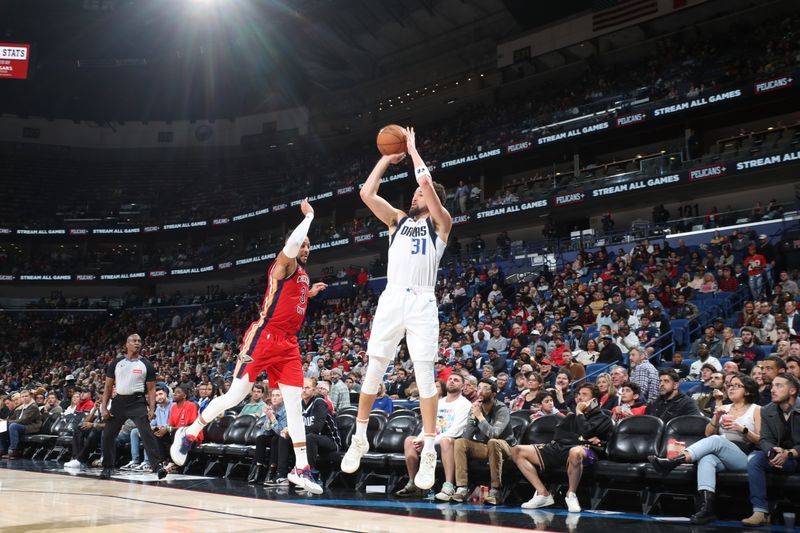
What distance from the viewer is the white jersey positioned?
17.1 feet

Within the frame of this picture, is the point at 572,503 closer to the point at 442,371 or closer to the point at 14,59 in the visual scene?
the point at 442,371

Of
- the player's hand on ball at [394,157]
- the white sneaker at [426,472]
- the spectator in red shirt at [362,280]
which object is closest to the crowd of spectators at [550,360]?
the spectator in red shirt at [362,280]

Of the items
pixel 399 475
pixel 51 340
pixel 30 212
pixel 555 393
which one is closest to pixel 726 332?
pixel 555 393

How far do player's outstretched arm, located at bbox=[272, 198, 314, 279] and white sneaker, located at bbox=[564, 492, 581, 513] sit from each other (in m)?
3.21

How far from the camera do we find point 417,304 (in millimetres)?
5172

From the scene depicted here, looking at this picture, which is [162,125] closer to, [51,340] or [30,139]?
[30,139]

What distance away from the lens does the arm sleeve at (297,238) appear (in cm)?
568

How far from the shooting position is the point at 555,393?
8.98m

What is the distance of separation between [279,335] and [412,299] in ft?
4.94

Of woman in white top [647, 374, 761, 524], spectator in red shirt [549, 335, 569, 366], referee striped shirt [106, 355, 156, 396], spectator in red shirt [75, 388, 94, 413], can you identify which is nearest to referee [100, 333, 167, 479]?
referee striped shirt [106, 355, 156, 396]

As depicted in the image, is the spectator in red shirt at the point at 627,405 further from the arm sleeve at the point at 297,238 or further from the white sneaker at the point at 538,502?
the arm sleeve at the point at 297,238

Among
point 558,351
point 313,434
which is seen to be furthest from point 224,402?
point 558,351

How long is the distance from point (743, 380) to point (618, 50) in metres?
22.5

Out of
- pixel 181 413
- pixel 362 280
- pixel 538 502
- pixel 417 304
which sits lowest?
pixel 538 502
